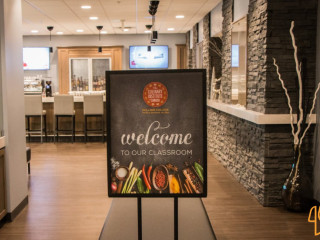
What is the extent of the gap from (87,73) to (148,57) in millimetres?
2055

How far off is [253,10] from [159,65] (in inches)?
305

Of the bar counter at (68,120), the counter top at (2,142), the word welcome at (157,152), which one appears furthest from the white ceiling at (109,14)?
the word welcome at (157,152)

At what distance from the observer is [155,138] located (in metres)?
2.03

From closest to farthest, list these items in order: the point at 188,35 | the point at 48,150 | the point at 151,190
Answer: the point at 151,190
the point at 48,150
the point at 188,35

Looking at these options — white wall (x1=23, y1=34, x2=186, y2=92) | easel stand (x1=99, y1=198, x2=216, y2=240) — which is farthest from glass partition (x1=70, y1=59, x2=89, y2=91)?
easel stand (x1=99, y1=198, x2=216, y2=240)

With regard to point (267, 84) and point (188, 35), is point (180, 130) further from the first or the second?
point (188, 35)

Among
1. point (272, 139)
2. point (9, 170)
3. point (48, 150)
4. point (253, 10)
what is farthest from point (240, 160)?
Answer: point (48, 150)

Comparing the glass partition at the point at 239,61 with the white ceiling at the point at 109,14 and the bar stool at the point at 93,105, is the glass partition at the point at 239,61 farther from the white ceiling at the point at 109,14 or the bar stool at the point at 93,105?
the bar stool at the point at 93,105

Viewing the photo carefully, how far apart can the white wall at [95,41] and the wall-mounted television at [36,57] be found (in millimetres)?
174

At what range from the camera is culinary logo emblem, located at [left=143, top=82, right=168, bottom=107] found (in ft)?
6.55

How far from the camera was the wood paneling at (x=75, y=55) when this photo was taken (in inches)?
476

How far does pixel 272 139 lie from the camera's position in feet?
13.6

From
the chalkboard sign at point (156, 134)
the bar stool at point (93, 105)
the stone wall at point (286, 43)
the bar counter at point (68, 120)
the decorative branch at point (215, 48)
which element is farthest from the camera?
the bar counter at point (68, 120)

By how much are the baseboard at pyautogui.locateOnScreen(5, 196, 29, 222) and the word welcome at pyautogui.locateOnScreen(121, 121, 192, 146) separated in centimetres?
241
